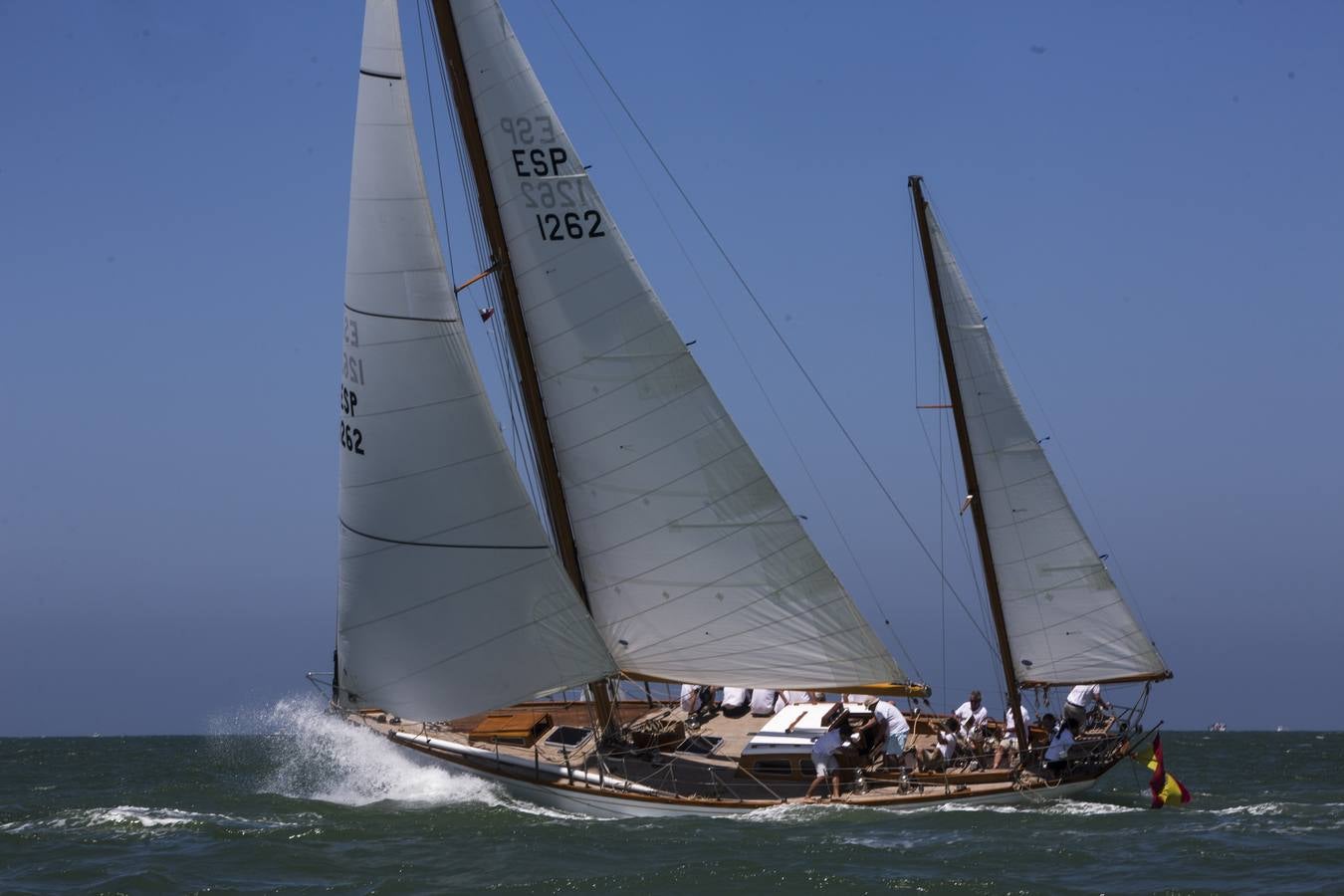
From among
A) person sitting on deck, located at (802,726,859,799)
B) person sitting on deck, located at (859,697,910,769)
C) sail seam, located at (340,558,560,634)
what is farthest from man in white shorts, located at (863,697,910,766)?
sail seam, located at (340,558,560,634)

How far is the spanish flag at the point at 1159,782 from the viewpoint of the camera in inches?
870

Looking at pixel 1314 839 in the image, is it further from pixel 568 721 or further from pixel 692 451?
pixel 568 721

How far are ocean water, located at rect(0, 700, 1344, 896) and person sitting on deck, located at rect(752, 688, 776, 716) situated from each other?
4218 millimetres

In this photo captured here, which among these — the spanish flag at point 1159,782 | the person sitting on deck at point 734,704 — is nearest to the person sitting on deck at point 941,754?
the spanish flag at point 1159,782

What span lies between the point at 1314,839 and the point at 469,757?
11.3m

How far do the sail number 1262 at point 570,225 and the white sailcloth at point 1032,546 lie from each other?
18.4 feet

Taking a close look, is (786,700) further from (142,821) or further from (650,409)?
(142,821)

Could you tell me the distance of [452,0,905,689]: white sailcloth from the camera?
20969 mm

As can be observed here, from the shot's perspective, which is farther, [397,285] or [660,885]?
[397,285]

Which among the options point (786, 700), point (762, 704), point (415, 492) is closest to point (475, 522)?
point (415, 492)

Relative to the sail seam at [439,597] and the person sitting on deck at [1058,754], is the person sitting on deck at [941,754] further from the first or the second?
the sail seam at [439,597]

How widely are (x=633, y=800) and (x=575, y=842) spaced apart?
218 cm

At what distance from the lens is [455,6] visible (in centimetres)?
2119

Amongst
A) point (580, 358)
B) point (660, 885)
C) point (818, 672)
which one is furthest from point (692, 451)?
point (660, 885)
